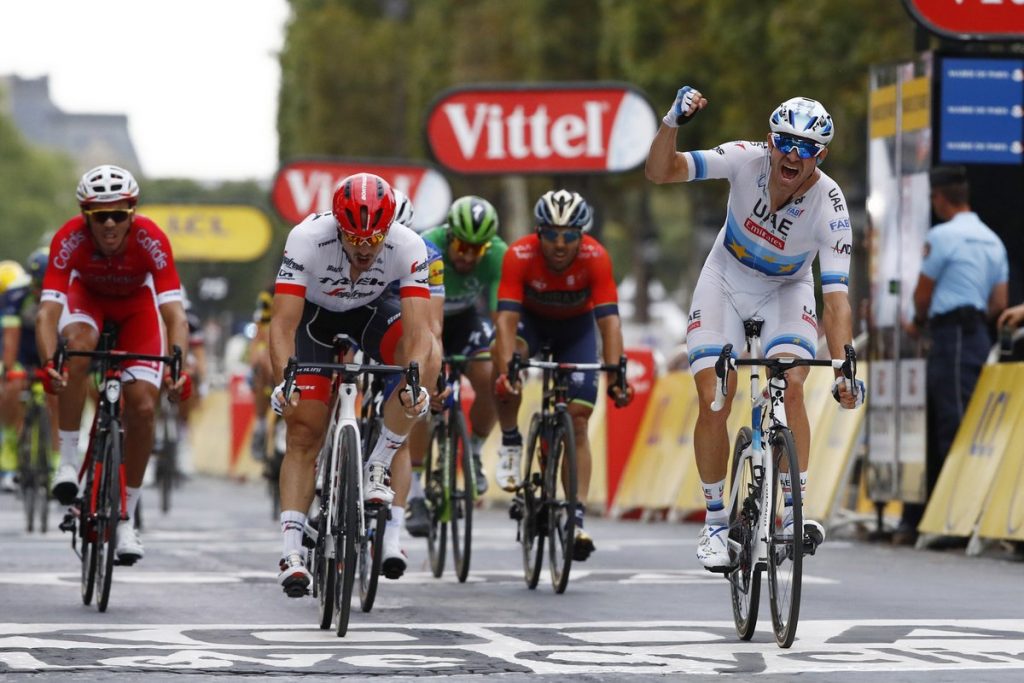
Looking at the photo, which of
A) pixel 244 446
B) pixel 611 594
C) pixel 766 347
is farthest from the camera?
pixel 244 446

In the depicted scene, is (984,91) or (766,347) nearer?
(766,347)

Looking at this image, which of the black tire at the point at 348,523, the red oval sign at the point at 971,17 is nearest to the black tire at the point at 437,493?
the black tire at the point at 348,523

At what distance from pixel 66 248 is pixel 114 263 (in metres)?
0.29

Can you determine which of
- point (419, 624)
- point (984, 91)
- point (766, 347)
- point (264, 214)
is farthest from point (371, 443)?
point (264, 214)

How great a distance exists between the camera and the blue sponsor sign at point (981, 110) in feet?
52.6

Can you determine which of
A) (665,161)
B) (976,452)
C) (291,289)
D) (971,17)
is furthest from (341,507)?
(971,17)

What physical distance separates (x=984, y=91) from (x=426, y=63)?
48396mm

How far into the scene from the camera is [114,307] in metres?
12.2

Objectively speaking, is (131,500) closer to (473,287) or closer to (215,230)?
(473,287)

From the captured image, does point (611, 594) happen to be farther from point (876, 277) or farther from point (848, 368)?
point (876, 277)

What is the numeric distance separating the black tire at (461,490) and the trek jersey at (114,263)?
1974 millimetres

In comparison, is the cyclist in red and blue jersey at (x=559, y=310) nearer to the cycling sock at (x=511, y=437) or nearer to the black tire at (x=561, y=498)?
the cycling sock at (x=511, y=437)

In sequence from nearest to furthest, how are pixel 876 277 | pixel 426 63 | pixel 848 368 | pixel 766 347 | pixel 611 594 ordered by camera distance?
pixel 848 368 < pixel 766 347 < pixel 611 594 < pixel 876 277 < pixel 426 63

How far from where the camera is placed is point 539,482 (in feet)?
41.5
